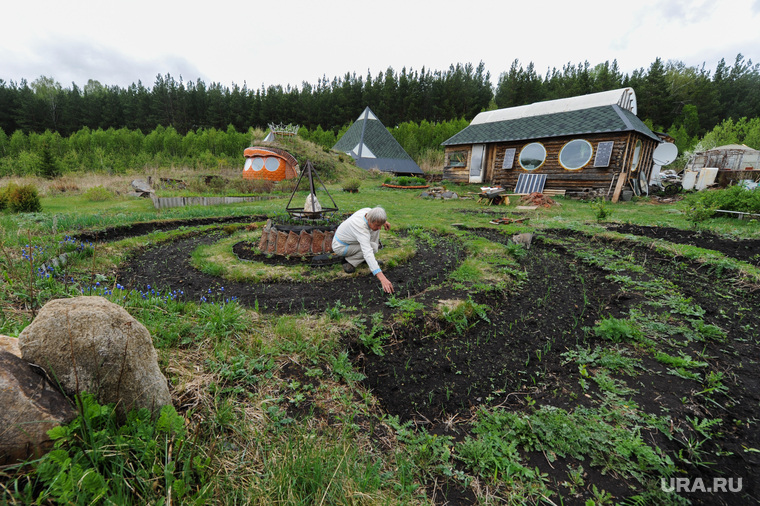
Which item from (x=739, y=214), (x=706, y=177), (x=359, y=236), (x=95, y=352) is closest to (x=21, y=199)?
(x=359, y=236)

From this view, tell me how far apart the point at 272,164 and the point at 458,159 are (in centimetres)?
1257

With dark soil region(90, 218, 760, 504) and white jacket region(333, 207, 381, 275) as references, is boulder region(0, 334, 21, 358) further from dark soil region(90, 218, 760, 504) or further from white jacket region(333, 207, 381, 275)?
white jacket region(333, 207, 381, 275)

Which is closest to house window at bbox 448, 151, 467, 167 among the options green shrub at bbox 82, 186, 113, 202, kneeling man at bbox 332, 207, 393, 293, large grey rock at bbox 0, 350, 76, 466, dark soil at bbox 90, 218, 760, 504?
dark soil at bbox 90, 218, 760, 504

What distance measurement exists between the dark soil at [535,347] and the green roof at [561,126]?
10.7 m

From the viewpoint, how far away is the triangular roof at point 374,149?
27.5m

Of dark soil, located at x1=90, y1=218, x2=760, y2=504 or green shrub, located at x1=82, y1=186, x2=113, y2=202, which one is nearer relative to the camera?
dark soil, located at x1=90, y1=218, x2=760, y2=504

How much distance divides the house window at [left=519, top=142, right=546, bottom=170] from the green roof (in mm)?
610

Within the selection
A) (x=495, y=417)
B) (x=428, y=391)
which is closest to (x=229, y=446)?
(x=428, y=391)

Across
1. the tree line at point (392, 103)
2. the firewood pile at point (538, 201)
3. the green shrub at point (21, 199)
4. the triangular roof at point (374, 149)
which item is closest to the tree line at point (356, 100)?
the tree line at point (392, 103)

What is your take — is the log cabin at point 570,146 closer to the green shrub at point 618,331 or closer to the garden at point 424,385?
the garden at point 424,385

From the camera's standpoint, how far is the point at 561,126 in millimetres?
15742

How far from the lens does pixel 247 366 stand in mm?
2422

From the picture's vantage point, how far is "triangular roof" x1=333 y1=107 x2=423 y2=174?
90.2 ft

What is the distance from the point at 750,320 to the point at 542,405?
10.6 feet
